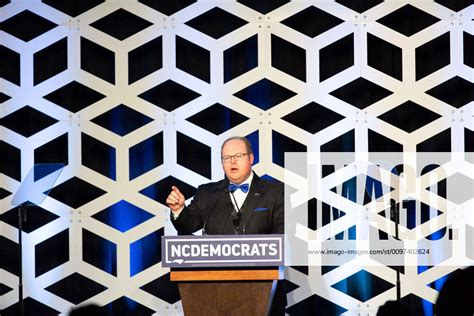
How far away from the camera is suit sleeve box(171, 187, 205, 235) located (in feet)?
15.3

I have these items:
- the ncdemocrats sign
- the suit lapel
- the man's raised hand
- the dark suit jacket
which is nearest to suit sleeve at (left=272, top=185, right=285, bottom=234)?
A: the dark suit jacket

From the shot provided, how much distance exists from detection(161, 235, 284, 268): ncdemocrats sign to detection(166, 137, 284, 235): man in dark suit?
0.94 meters

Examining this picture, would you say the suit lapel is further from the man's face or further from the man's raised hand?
the man's raised hand

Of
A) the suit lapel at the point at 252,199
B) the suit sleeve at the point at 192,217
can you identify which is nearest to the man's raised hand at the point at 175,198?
the suit sleeve at the point at 192,217

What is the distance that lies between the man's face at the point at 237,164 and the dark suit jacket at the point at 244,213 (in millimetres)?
67

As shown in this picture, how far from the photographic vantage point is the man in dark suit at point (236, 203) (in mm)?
4770

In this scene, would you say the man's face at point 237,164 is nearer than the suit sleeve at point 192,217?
No

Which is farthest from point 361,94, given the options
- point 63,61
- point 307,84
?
point 63,61

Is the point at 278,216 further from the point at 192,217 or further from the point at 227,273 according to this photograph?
the point at 227,273

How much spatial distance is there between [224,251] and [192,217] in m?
1.16

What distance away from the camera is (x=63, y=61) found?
5430 millimetres

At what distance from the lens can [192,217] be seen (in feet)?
15.8

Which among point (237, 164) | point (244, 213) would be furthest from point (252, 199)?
point (237, 164)

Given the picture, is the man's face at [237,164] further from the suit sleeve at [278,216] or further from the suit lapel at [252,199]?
the suit sleeve at [278,216]
